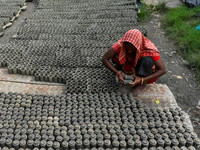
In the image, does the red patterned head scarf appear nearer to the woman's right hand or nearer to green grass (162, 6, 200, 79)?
the woman's right hand

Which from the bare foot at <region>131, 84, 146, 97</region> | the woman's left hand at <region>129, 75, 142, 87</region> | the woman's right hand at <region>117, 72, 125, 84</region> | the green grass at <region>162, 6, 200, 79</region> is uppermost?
the woman's right hand at <region>117, 72, 125, 84</region>

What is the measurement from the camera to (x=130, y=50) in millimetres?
3783

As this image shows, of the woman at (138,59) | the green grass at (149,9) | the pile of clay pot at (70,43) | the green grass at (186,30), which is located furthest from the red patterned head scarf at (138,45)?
the green grass at (149,9)

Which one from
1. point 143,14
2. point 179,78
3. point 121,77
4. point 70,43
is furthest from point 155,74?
point 143,14

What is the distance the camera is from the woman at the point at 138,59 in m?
3.73

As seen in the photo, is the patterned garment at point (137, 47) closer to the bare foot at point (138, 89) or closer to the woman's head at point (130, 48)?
the woman's head at point (130, 48)

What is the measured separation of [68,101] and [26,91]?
3.25ft

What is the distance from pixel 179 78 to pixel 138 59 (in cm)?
199

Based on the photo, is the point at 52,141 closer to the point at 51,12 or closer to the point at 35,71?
the point at 35,71

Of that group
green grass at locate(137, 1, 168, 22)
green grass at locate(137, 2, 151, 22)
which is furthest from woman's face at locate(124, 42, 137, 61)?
green grass at locate(137, 1, 168, 22)

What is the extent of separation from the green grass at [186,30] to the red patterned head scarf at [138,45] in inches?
96.7

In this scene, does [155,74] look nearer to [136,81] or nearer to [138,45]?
[136,81]

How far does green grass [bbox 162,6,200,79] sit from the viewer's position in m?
6.30

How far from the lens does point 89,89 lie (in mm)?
4094
